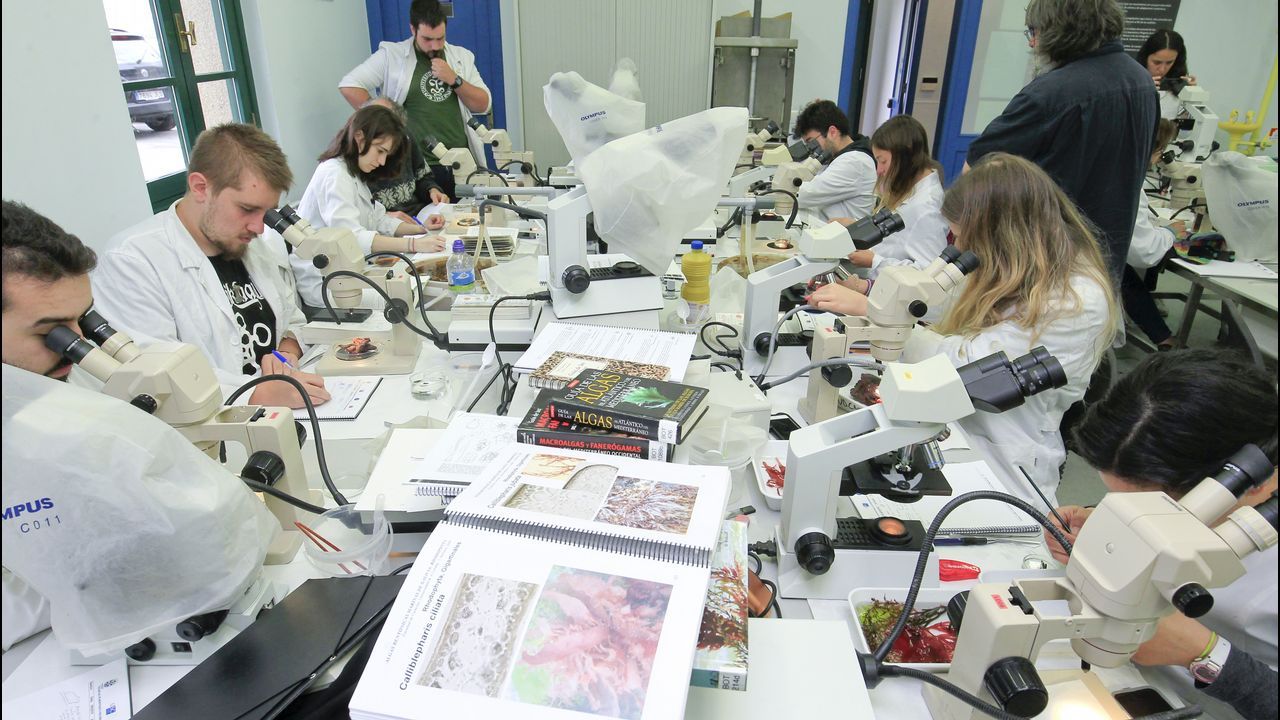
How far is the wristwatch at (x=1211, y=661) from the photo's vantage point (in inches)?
34.5

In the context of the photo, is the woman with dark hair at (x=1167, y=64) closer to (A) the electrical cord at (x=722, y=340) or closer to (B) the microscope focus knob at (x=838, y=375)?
(A) the electrical cord at (x=722, y=340)

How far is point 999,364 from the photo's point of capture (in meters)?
0.93

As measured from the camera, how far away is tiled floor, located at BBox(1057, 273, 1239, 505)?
244 centimetres

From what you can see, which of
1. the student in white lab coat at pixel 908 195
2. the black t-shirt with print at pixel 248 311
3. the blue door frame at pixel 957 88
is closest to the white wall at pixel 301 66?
the black t-shirt with print at pixel 248 311

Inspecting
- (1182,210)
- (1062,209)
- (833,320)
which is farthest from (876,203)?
(833,320)

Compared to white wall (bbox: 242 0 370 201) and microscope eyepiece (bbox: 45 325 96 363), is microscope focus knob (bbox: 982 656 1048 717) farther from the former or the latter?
white wall (bbox: 242 0 370 201)

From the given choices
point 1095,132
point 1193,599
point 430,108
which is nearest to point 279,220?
point 1193,599

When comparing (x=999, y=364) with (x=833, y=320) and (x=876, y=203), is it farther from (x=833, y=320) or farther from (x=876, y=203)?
(x=876, y=203)

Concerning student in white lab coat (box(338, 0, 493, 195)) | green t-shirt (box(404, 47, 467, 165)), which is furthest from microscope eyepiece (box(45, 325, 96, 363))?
green t-shirt (box(404, 47, 467, 165))

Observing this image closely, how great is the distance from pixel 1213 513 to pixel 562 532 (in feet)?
2.03

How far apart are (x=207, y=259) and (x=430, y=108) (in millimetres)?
2587

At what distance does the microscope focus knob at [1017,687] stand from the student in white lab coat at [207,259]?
140 cm

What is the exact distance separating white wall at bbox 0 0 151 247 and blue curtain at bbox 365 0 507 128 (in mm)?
2753

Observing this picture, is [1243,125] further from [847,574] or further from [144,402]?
[144,402]
